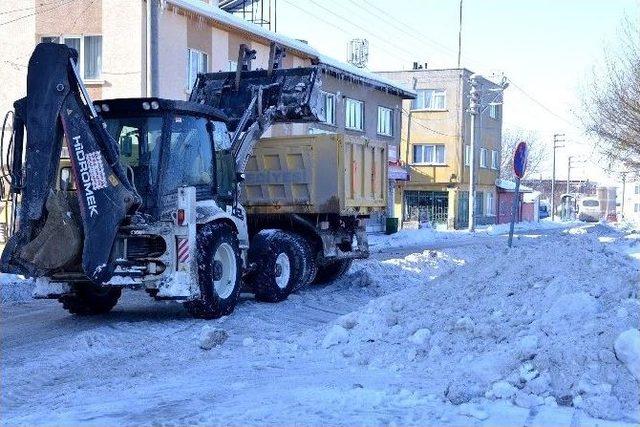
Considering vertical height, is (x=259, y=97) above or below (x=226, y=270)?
above

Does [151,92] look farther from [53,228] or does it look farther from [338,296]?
[53,228]

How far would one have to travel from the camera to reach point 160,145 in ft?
32.8

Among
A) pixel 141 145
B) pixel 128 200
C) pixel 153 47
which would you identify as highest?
pixel 153 47

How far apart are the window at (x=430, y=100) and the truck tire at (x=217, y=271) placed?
39.1 metres

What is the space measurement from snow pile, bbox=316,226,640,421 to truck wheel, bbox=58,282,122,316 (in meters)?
3.83

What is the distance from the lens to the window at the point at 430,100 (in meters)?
48.6

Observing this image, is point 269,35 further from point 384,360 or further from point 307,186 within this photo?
point 384,360

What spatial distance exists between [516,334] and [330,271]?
8.49 metres

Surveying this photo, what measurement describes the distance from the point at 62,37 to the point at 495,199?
39449 mm

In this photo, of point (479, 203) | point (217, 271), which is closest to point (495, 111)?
point (479, 203)

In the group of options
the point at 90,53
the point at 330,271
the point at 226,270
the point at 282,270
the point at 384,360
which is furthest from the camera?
the point at 90,53

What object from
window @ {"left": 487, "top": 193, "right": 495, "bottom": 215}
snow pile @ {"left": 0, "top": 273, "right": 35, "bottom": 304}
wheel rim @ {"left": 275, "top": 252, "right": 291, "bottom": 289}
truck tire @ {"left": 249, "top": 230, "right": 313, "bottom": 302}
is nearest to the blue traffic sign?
truck tire @ {"left": 249, "top": 230, "right": 313, "bottom": 302}

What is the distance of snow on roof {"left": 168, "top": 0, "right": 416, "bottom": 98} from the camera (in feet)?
74.6

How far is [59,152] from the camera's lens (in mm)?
9055
